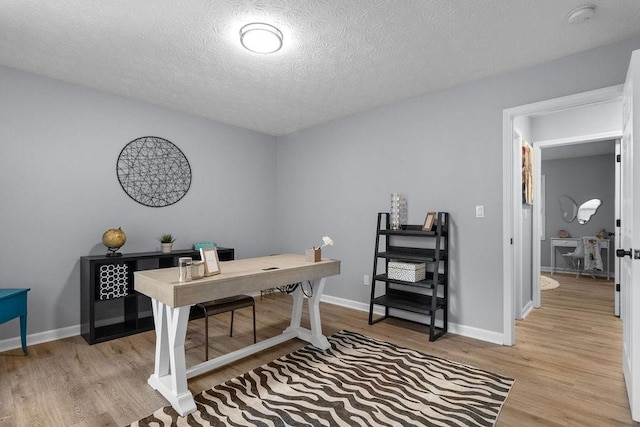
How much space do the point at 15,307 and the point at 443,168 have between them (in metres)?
3.96

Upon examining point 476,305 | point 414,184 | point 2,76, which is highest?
point 2,76

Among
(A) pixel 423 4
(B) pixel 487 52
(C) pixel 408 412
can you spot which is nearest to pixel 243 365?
(C) pixel 408 412

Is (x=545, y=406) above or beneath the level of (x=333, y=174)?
beneath

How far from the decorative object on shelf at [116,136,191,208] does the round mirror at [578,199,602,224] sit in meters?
7.62

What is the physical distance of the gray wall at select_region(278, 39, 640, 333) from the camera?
2857 mm

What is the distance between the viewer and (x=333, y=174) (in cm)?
443

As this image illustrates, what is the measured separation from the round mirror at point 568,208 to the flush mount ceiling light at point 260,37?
7361mm

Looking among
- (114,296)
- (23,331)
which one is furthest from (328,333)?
(23,331)

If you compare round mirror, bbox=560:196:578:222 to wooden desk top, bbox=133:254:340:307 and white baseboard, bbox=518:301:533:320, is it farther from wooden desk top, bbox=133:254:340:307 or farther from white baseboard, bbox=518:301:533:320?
wooden desk top, bbox=133:254:340:307

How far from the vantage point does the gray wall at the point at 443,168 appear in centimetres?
286

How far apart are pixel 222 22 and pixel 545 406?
3175mm

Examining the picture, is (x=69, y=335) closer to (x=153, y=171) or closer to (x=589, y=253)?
(x=153, y=171)

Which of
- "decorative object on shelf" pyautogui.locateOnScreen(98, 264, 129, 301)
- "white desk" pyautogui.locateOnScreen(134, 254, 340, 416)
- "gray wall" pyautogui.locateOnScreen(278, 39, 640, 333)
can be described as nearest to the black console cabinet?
"decorative object on shelf" pyautogui.locateOnScreen(98, 264, 129, 301)

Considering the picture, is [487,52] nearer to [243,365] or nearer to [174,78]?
[174,78]
